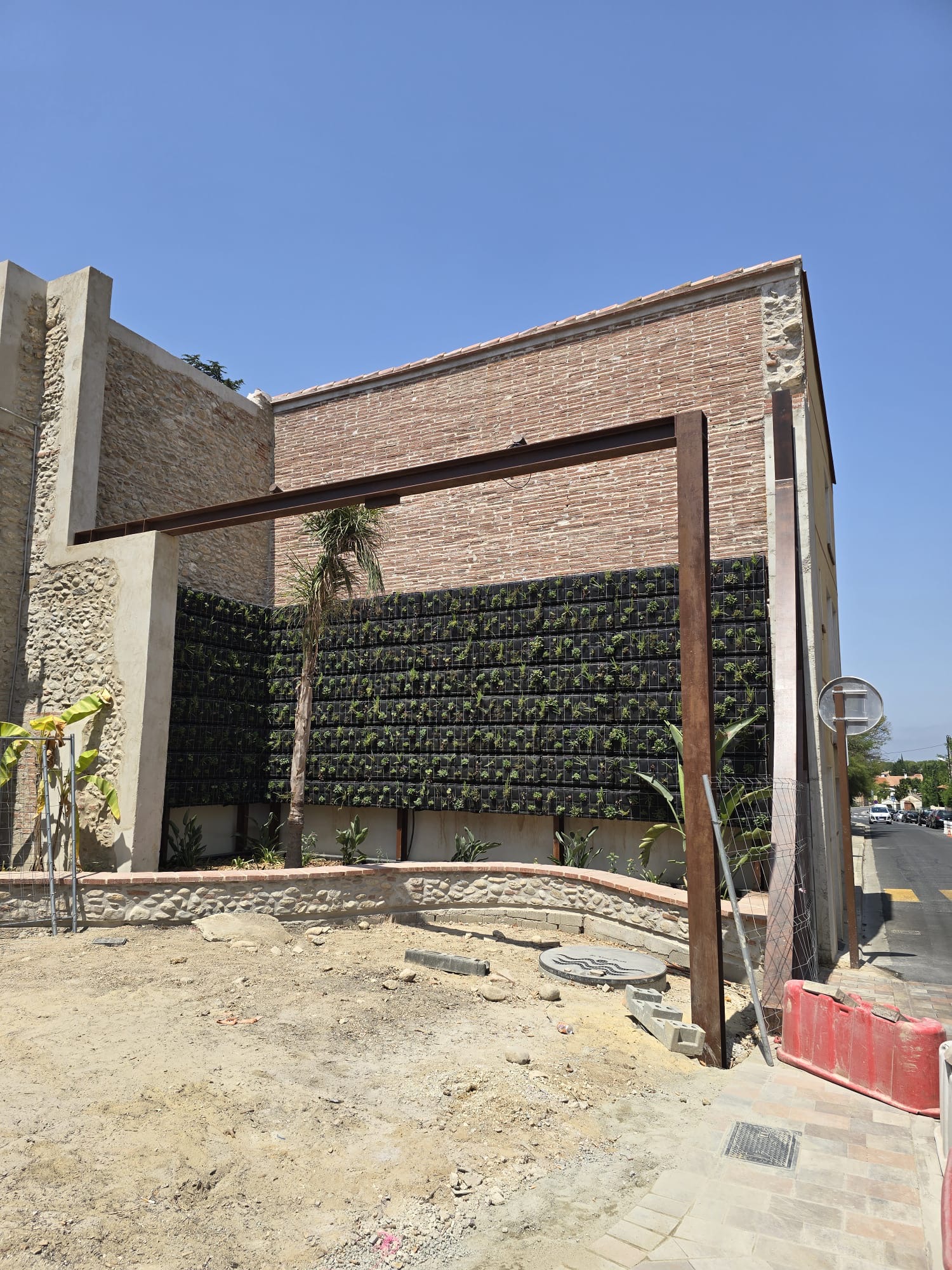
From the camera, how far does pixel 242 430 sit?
13.9 metres

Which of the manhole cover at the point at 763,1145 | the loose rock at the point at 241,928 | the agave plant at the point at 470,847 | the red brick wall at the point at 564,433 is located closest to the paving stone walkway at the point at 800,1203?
the manhole cover at the point at 763,1145

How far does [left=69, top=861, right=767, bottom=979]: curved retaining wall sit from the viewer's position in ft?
27.1

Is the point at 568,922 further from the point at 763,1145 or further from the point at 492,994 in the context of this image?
the point at 763,1145

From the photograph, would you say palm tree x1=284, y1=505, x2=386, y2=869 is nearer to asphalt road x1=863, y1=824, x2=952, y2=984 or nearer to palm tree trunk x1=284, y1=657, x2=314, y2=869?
palm tree trunk x1=284, y1=657, x2=314, y2=869

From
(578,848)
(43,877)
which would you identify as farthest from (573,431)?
(43,877)

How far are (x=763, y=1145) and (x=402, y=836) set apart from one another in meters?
8.05

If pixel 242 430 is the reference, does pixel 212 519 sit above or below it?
below

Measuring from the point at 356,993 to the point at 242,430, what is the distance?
10.2 metres

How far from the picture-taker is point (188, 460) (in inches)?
500

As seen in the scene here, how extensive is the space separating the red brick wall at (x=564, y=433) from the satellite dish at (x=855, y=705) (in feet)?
7.04

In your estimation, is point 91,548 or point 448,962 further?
point 91,548

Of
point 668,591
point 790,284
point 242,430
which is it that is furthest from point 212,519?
point 790,284

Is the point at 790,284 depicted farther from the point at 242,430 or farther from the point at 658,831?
the point at 242,430

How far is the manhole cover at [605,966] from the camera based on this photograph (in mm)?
7352
